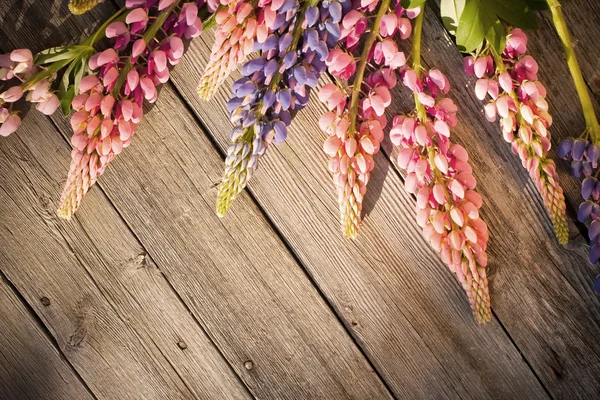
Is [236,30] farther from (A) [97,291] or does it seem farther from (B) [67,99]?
(A) [97,291]

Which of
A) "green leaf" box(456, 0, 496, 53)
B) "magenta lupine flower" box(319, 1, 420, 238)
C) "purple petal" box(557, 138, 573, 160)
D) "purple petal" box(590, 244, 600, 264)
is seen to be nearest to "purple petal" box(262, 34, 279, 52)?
"magenta lupine flower" box(319, 1, 420, 238)

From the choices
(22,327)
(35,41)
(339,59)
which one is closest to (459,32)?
(339,59)

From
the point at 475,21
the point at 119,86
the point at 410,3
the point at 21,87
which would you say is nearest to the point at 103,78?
the point at 119,86

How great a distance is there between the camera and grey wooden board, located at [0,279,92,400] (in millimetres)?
1377

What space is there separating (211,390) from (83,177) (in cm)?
57

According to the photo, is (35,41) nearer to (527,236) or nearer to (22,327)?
(22,327)

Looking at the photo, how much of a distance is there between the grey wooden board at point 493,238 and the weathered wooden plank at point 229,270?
6 cm

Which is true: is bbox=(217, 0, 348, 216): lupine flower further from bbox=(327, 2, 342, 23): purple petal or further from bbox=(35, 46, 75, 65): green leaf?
bbox=(35, 46, 75, 65): green leaf

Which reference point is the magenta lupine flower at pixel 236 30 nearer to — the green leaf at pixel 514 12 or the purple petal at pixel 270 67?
the purple petal at pixel 270 67

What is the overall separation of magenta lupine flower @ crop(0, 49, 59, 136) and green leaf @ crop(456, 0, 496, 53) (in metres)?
0.83

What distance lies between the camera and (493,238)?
1351 mm

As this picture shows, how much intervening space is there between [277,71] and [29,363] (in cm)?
89

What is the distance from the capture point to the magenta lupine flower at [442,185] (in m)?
1.13

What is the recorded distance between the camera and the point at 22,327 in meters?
1.38
